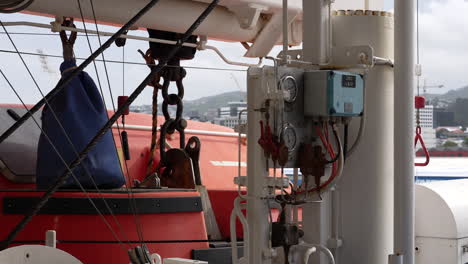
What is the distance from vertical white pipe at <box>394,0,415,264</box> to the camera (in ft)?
11.5

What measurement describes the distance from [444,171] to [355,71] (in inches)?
424

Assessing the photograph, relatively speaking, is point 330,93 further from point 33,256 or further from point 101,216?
point 33,256

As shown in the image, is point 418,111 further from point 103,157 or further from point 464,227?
point 103,157

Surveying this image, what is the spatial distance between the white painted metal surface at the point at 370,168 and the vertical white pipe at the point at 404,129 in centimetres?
19

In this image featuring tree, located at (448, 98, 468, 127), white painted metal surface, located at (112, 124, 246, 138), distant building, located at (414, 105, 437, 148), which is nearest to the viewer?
distant building, located at (414, 105, 437, 148)

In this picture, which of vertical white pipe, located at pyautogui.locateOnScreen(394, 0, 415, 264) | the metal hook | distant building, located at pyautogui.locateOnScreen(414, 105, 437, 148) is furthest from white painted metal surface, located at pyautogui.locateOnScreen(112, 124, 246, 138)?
vertical white pipe, located at pyautogui.locateOnScreen(394, 0, 415, 264)

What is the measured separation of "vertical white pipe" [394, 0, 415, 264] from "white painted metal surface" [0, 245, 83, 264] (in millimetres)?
1426

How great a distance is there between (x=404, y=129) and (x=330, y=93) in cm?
40

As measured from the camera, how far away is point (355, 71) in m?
3.70

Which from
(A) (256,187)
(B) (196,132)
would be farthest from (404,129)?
(B) (196,132)

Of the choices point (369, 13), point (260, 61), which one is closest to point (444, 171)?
point (260, 61)

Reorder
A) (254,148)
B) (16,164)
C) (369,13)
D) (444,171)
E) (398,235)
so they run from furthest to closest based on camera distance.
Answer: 1. (444,171)
2. (16,164)
3. (369,13)
4. (398,235)
5. (254,148)

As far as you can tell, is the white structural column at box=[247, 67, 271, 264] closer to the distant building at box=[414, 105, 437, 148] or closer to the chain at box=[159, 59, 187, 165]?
the distant building at box=[414, 105, 437, 148]

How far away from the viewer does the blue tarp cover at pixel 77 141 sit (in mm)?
3633
